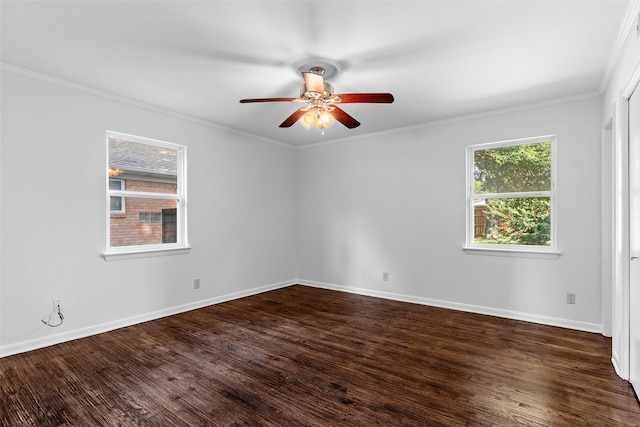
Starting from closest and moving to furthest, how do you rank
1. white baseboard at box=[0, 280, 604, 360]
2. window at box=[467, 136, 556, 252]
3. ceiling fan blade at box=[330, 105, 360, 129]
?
ceiling fan blade at box=[330, 105, 360, 129], white baseboard at box=[0, 280, 604, 360], window at box=[467, 136, 556, 252]

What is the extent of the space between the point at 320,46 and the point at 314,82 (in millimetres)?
260

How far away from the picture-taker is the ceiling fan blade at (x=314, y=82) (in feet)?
8.13

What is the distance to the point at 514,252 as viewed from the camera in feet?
12.8

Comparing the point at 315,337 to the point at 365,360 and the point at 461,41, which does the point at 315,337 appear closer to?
the point at 365,360

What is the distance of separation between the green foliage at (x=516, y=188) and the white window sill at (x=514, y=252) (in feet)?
0.29

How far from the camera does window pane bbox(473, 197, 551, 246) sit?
3.81 meters

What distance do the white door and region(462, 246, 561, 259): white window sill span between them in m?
1.39

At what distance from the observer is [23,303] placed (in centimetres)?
295

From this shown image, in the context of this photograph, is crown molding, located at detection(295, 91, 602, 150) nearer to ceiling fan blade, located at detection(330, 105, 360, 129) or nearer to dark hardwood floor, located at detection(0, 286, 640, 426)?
ceiling fan blade, located at detection(330, 105, 360, 129)

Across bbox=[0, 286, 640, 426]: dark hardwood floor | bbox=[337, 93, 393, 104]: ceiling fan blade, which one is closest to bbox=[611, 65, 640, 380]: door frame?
bbox=[0, 286, 640, 426]: dark hardwood floor

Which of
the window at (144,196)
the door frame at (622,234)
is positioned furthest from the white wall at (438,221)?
the window at (144,196)

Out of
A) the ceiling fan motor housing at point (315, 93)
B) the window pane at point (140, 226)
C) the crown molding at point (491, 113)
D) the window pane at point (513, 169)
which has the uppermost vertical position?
the crown molding at point (491, 113)

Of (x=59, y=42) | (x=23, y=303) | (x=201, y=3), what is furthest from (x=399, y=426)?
(x=59, y=42)

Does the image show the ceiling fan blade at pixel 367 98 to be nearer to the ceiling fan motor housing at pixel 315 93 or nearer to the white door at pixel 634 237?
the ceiling fan motor housing at pixel 315 93
